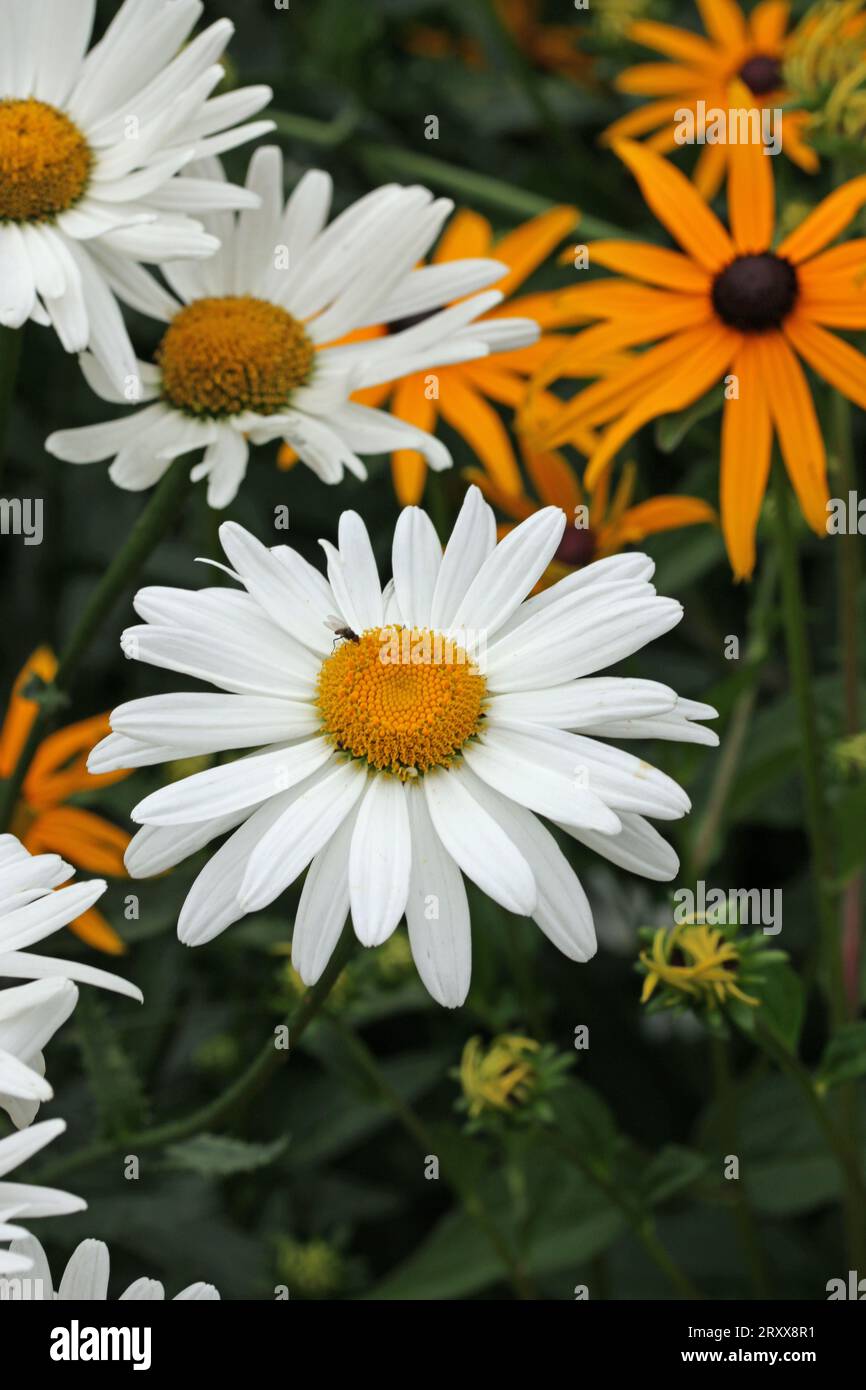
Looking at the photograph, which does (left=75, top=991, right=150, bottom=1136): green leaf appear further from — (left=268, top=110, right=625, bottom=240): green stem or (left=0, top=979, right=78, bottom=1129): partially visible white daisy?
(left=268, top=110, right=625, bottom=240): green stem

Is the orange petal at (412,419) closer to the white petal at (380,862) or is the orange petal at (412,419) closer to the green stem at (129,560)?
the green stem at (129,560)

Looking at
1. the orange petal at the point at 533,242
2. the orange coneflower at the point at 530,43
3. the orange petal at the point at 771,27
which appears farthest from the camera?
the orange coneflower at the point at 530,43

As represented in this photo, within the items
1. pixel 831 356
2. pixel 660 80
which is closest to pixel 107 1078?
pixel 831 356

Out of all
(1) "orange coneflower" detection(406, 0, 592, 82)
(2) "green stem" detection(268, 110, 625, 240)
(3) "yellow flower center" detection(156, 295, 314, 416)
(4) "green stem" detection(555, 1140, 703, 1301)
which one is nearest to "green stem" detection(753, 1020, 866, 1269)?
(4) "green stem" detection(555, 1140, 703, 1301)

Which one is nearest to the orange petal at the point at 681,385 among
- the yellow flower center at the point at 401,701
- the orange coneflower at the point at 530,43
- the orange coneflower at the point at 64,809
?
the yellow flower center at the point at 401,701

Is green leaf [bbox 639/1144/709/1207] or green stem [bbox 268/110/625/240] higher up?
green stem [bbox 268/110/625/240]
